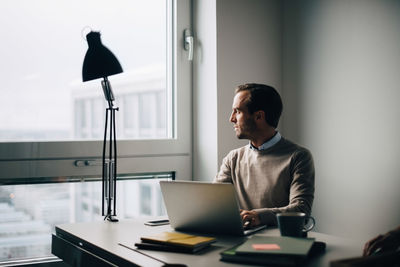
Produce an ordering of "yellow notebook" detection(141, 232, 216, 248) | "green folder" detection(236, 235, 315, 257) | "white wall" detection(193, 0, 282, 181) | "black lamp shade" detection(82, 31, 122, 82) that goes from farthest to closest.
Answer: "white wall" detection(193, 0, 282, 181)
"black lamp shade" detection(82, 31, 122, 82)
"yellow notebook" detection(141, 232, 216, 248)
"green folder" detection(236, 235, 315, 257)

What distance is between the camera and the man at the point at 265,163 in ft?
7.04

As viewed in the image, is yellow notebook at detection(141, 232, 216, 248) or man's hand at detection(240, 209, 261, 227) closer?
yellow notebook at detection(141, 232, 216, 248)

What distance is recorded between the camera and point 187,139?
9.96 feet

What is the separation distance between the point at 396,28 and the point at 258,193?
1020mm

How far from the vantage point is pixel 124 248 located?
1.58 metres

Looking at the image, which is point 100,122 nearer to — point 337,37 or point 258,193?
point 258,193

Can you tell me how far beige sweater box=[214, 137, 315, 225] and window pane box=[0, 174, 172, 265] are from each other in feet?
2.67

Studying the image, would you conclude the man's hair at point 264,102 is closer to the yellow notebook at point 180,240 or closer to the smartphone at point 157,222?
the smartphone at point 157,222

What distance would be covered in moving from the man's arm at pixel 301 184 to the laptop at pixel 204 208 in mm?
289

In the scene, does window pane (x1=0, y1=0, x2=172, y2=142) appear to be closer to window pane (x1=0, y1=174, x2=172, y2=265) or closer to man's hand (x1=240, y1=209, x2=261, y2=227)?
window pane (x1=0, y1=174, x2=172, y2=265)

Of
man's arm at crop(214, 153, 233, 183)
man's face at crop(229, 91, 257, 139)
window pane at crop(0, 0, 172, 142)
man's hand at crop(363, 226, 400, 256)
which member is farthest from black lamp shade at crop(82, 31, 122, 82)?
man's hand at crop(363, 226, 400, 256)

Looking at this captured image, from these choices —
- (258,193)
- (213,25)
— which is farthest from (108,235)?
(213,25)

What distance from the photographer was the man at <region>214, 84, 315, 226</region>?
2145 millimetres

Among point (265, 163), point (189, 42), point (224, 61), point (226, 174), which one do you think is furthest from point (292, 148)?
point (189, 42)
